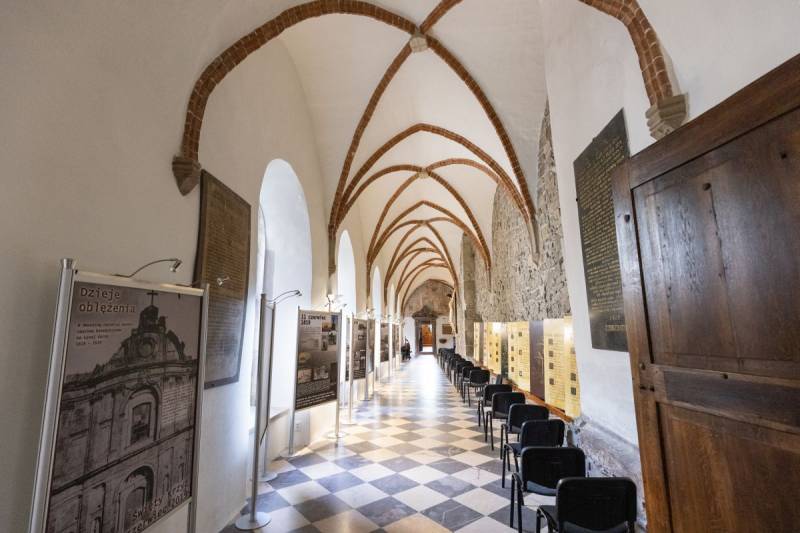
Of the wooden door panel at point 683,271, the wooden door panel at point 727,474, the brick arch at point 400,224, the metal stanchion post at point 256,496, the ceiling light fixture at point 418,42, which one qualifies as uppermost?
the ceiling light fixture at point 418,42

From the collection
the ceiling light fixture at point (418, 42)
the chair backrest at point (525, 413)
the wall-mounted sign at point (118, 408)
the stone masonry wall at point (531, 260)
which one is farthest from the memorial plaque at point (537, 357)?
the wall-mounted sign at point (118, 408)

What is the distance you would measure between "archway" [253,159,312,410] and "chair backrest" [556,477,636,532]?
4.64 meters

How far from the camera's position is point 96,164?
218 centimetres

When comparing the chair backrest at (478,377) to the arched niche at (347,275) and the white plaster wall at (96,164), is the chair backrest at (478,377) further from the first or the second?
the white plaster wall at (96,164)

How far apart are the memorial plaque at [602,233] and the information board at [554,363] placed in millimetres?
1549

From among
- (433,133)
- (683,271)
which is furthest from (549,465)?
(433,133)

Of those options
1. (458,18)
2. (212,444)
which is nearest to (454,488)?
(212,444)

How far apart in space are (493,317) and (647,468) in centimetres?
960

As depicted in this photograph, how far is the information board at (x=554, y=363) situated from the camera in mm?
4734

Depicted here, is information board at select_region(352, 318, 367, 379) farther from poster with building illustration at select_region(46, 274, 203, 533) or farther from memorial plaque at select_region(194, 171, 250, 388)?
poster with building illustration at select_region(46, 274, 203, 533)

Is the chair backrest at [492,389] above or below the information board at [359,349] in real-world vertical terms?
below

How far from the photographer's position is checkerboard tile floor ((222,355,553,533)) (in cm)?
339

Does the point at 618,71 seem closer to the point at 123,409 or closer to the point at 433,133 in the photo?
the point at 123,409

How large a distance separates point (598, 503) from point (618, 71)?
2.78m
